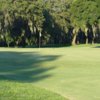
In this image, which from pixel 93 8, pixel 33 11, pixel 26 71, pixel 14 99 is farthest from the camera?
pixel 33 11

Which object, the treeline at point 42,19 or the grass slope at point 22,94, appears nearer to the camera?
the grass slope at point 22,94

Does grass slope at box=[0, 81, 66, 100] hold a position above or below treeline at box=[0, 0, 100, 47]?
below

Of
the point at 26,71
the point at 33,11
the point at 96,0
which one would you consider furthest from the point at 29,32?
the point at 26,71

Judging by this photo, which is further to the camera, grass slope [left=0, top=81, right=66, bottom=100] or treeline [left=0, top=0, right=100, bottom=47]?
treeline [left=0, top=0, right=100, bottom=47]

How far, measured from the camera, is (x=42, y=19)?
7044cm

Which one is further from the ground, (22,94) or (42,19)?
(42,19)

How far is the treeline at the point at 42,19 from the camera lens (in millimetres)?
67375

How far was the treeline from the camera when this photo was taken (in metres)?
67.4

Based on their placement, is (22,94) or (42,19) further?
(42,19)

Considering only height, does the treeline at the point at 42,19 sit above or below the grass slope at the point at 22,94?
above

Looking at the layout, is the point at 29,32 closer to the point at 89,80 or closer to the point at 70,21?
the point at 70,21

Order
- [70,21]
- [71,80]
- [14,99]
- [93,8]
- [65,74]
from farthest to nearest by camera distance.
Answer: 1. [70,21]
2. [93,8]
3. [65,74]
4. [71,80]
5. [14,99]

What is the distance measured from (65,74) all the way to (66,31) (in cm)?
6045

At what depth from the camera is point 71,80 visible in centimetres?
1691
